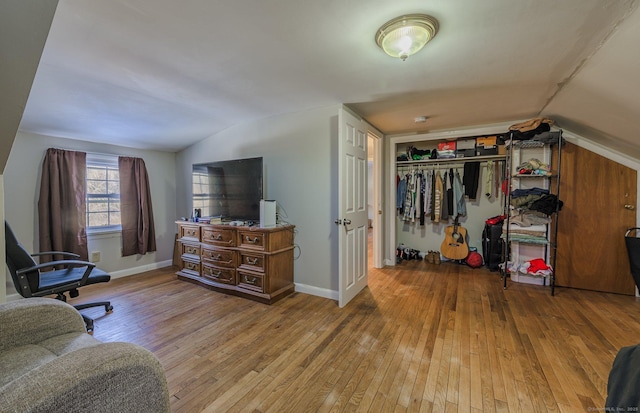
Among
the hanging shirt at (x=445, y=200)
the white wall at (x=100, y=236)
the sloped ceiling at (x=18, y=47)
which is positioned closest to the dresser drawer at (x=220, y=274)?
the white wall at (x=100, y=236)

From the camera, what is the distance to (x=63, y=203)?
3.12 meters

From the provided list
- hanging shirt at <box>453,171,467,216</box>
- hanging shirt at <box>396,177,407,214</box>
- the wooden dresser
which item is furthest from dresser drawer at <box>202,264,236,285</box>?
hanging shirt at <box>453,171,467,216</box>

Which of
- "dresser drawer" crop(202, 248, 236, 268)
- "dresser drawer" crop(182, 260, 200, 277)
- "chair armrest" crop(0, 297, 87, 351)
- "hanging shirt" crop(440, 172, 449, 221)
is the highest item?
"hanging shirt" crop(440, 172, 449, 221)

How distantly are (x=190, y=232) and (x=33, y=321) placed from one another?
2.44m

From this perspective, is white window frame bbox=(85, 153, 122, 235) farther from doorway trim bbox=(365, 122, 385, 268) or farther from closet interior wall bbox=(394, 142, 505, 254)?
closet interior wall bbox=(394, 142, 505, 254)

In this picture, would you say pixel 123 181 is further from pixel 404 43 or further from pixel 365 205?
pixel 404 43

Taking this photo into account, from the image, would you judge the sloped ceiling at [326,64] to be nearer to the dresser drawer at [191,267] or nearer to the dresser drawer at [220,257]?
the dresser drawer at [220,257]

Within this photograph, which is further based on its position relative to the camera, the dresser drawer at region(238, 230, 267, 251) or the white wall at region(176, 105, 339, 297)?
the white wall at region(176, 105, 339, 297)

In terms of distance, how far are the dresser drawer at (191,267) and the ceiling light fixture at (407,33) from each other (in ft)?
10.6

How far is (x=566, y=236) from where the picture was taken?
3.07m

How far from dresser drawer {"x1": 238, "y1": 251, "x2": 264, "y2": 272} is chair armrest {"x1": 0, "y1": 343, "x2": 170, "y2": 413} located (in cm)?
194

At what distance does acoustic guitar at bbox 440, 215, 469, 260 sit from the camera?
411cm

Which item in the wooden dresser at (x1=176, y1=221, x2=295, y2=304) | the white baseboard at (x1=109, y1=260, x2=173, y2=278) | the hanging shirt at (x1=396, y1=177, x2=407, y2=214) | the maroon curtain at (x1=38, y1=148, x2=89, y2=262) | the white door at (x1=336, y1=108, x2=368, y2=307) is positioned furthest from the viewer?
the hanging shirt at (x1=396, y1=177, x2=407, y2=214)

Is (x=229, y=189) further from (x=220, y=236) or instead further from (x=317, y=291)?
(x=317, y=291)
